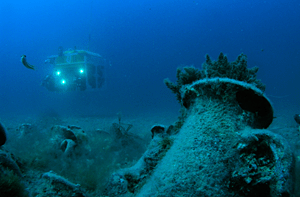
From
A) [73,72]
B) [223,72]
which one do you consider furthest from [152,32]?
[223,72]

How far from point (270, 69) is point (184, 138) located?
17522 centimetres

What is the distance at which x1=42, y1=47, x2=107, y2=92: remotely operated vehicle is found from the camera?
15648 millimetres

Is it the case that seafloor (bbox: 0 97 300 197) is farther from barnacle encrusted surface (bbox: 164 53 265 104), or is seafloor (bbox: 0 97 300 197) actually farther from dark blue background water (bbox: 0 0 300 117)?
dark blue background water (bbox: 0 0 300 117)

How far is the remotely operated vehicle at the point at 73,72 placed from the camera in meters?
15.6

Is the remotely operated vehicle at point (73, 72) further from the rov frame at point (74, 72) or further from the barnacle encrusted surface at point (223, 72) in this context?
the barnacle encrusted surface at point (223, 72)

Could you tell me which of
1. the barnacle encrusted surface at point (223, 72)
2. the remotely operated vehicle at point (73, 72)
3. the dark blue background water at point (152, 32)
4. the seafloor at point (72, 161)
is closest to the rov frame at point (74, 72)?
the remotely operated vehicle at point (73, 72)

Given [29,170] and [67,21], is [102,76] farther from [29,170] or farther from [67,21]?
[67,21]

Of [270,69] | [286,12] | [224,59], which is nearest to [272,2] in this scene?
[286,12]

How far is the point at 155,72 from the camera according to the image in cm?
15400

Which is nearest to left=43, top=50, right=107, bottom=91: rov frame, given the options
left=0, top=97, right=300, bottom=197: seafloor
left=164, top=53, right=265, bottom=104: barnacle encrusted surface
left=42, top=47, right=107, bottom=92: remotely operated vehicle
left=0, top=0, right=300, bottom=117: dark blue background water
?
left=42, top=47, right=107, bottom=92: remotely operated vehicle

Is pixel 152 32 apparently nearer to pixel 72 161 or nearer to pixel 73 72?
pixel 73 72

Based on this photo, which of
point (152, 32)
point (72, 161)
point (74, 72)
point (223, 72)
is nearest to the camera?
point (223, 72)

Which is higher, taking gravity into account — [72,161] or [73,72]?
[73,72]

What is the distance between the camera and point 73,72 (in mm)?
16047
